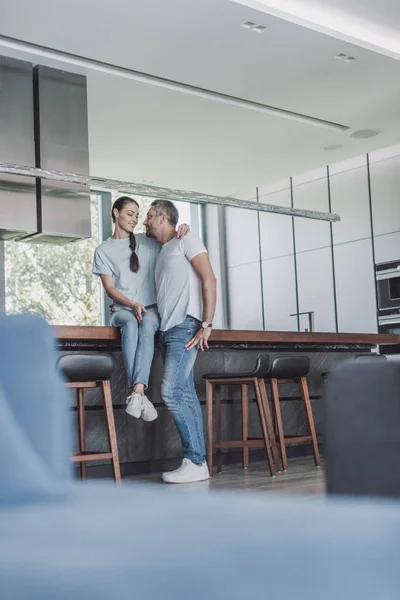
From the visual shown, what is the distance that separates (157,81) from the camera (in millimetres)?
5965

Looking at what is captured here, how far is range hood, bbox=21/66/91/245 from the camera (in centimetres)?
558

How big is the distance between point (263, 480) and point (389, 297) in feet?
13.2

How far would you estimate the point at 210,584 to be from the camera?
20.5 inches

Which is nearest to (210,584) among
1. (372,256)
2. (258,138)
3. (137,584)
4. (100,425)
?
(137,584)

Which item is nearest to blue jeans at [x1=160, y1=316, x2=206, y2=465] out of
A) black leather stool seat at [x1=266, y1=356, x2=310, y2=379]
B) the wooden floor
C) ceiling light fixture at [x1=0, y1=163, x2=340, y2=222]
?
the wooden floor

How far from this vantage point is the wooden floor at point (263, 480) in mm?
3656

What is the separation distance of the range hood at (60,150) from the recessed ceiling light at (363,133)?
2.70m

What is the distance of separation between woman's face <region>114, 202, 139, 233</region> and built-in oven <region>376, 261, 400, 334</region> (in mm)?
4020

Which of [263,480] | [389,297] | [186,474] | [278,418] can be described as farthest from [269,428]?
[389,297]

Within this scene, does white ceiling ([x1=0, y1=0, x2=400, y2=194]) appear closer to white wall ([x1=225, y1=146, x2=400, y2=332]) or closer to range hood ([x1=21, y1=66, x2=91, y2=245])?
range hood ([x1=21, y1=66, x2=91, y2=245])

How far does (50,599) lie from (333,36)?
17.6 feet

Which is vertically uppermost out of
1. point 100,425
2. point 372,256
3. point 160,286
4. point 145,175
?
point 145,175

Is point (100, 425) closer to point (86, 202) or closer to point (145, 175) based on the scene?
point (86, 202)

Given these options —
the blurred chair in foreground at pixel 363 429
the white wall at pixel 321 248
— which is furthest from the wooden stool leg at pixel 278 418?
the blurred chair in foreground at pixel 363 429
